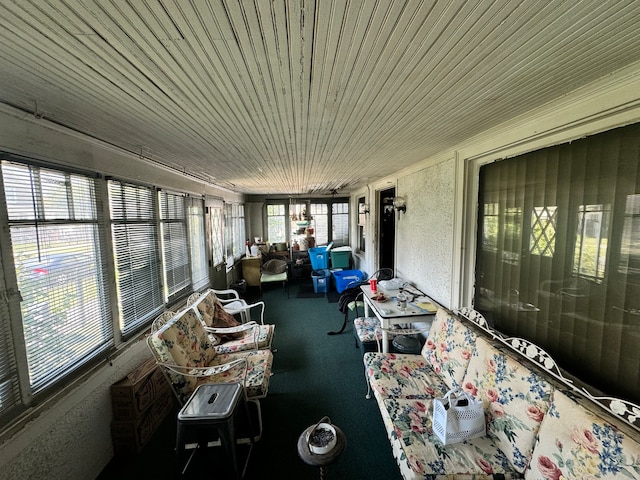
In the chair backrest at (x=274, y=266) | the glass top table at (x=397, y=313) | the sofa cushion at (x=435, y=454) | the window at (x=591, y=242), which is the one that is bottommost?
the sofa cushion at (x=435, y=454)

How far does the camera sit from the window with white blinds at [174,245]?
2.93 m

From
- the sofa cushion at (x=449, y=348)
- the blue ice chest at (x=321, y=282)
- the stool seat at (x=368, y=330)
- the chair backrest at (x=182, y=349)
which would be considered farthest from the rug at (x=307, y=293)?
the sofa cushion at (x=449, y=348)

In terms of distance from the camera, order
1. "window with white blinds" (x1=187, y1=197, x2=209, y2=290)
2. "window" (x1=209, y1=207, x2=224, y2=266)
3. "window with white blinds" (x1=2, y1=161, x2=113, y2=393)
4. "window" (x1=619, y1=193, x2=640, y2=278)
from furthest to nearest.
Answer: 1. "window" (x1=209, y1=207, x2=224, y2=266)
2. "window with white blinds" (x1=187, y1=197, x2=209, y2=290)
3. "window with white blinds" (x1=2, y1=161, x2=113, y2=393)
4. "window" (x1=619, y1=193, x2=640, y2=278)

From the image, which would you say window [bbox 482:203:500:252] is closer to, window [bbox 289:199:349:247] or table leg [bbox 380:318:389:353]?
table leg [bbox 380:318:389:353]

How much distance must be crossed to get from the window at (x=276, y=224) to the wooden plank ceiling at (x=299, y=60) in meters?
5.50

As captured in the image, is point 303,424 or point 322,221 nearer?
point 303,424

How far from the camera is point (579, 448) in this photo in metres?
1.03

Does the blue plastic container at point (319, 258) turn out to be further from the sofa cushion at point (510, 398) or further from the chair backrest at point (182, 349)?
the sofa cushion at point (510, 398)

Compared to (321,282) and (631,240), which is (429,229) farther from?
(321,282)

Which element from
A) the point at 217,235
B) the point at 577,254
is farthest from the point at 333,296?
the point at 577,254

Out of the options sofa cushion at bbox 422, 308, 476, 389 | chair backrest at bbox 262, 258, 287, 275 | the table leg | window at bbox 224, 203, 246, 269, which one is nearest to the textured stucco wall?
sofa cushion at bbox 422, 308, 476, 389

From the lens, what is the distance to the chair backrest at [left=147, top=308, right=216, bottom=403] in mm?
1818

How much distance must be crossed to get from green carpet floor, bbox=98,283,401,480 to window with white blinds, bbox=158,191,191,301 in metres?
1.44

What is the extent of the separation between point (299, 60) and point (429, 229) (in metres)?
2.38
